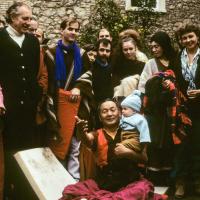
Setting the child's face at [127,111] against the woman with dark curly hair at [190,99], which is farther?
the woman with dark curly hair at [190,99]

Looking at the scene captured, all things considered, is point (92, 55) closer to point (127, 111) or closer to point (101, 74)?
point (101, 74)

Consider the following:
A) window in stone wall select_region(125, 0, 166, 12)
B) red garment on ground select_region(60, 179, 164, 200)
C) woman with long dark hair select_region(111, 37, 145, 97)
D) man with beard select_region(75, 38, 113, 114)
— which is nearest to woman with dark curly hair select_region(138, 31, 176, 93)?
woman with long dark hair select_region(111, 37, 145, 97)

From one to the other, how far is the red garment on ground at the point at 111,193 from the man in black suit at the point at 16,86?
2.98 ft

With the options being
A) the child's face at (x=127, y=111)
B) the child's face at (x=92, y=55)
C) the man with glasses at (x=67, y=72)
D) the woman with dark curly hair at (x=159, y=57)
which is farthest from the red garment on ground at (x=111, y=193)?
the child's face at (x=92, y=55)

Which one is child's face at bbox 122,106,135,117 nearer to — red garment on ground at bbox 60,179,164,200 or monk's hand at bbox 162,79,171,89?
monk's hand at bbox 162,79,171,89

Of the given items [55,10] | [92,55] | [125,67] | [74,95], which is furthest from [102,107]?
[55,10]

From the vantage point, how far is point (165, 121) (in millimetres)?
6160

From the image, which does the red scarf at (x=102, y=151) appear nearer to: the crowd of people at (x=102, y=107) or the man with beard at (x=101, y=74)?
the crowd of people at (x=102, y=107)

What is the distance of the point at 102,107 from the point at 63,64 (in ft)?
3.20

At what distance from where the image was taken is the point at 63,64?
589cm

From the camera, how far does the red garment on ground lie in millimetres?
4562

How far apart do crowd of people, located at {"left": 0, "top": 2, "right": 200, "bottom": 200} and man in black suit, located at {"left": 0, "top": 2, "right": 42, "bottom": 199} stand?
0.03 ft

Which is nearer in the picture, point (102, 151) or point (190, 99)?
point (102, 151)

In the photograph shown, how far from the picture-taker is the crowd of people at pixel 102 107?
511cm
